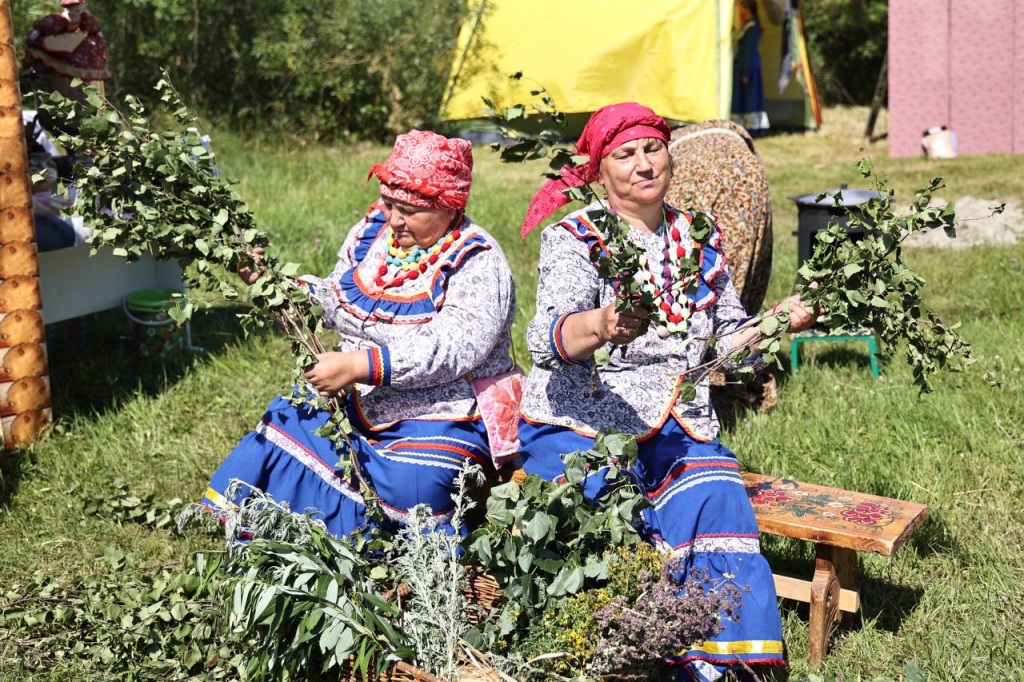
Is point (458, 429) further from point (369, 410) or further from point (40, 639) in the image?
point (40, 639)

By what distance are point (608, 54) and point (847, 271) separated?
9704 mm

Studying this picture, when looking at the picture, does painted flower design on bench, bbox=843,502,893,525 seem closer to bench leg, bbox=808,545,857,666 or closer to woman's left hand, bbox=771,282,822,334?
bench leg, bbox=808,545,857,666

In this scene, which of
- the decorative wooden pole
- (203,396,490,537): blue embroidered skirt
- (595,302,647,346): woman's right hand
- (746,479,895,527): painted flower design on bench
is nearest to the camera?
(595,302,647,346): woman's right hand

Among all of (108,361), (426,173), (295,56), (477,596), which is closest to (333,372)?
(426,173)

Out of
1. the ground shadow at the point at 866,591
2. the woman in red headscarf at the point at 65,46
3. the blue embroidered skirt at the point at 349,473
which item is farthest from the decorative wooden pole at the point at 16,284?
the ground shadow at the point at 866,591

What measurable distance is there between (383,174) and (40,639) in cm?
175

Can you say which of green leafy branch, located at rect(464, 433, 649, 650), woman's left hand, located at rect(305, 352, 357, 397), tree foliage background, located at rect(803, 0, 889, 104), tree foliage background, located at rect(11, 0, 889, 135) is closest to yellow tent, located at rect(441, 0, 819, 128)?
tree foliage background, located at rect(11, 0, 889, 135)

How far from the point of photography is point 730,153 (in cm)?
452

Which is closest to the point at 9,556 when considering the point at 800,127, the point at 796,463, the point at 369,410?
the point at 369,410

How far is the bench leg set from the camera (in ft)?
9.75

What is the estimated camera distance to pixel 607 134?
117 inches

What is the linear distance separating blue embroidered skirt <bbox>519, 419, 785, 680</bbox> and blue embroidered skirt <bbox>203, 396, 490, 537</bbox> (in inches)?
9.0

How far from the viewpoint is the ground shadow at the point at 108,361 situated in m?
4.88

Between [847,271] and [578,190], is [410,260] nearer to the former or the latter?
[578,190]
